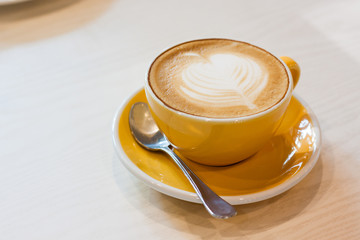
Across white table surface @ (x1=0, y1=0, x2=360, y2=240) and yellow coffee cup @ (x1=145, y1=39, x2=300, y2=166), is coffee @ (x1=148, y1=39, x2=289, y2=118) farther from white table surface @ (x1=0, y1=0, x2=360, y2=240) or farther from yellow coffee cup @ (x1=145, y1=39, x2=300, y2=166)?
white table surface @ (x1=0, y1=0, x2=360, y2=240)

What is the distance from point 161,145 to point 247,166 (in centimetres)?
13

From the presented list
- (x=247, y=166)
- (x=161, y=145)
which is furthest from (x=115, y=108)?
(x=247, y=166)

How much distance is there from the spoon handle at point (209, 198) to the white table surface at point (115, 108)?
4cm

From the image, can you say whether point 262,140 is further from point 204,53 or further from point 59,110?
point 59,110

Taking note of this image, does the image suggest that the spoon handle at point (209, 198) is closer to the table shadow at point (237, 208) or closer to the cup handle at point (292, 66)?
the table shadow at point (237, 208)

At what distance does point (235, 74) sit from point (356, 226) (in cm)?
26

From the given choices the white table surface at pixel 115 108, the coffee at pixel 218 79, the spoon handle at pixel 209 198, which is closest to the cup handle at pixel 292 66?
the coffee at pixel 218 79

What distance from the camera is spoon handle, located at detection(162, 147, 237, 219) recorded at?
43cm

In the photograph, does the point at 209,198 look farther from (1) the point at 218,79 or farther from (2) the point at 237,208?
(1) the point at 218,79

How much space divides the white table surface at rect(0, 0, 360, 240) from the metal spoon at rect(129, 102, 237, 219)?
4 centimetres

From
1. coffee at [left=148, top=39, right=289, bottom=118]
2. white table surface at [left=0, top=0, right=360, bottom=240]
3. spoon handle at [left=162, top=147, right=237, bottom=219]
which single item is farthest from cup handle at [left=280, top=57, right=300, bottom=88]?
spoon handle at [left=162, top=147, right=237, bottom=219]

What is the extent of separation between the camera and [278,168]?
1.73ft

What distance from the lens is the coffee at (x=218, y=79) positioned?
1.62 ft

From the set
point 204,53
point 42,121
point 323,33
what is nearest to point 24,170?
point 42,121
